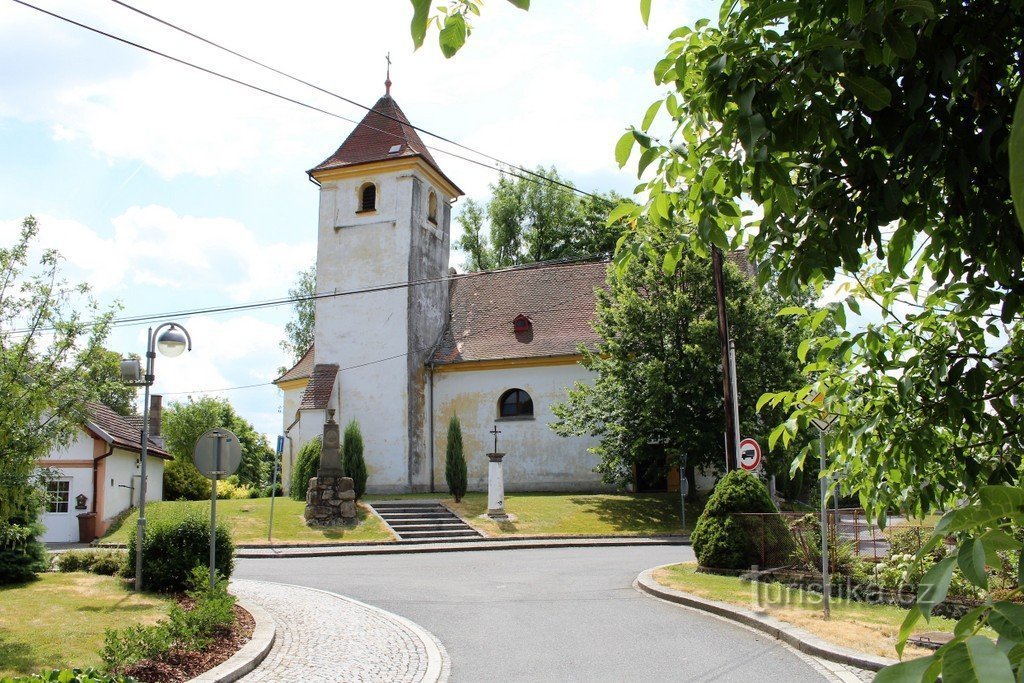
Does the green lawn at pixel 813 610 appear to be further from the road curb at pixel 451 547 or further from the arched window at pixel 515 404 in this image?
the arched window at pixel 515 404

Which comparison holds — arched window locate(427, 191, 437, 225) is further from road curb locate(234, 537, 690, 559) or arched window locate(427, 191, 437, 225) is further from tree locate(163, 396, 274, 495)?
tree locate(163, 396, 274, 495)

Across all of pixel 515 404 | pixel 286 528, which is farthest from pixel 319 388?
pixel 286 528

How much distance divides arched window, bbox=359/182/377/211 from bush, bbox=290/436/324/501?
32.3 ft

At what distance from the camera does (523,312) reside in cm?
3509

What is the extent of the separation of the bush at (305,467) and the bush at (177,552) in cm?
1595

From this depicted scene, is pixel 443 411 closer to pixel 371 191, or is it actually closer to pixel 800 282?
pixel 371 191

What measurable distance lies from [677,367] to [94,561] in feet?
54.2

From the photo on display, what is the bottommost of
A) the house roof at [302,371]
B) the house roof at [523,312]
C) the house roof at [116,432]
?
the house roof at [116,432]

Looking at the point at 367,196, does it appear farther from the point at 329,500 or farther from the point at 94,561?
the point at 94,561

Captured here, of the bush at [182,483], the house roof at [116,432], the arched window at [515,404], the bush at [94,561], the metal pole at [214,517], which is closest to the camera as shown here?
the metal pole at [214,517]

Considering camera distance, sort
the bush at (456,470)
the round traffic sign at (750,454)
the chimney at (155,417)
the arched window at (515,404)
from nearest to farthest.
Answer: the round traffic sign at (750,454), the bush at (456,470), the arched window at (515,404), the chimney at (155,417)

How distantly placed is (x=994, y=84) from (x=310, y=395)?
30679mm

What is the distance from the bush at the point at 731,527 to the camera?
1477 cm

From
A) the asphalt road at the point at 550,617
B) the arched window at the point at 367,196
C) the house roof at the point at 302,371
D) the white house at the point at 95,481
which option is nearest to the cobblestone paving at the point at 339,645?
the asphalt road at the point at 550,617
